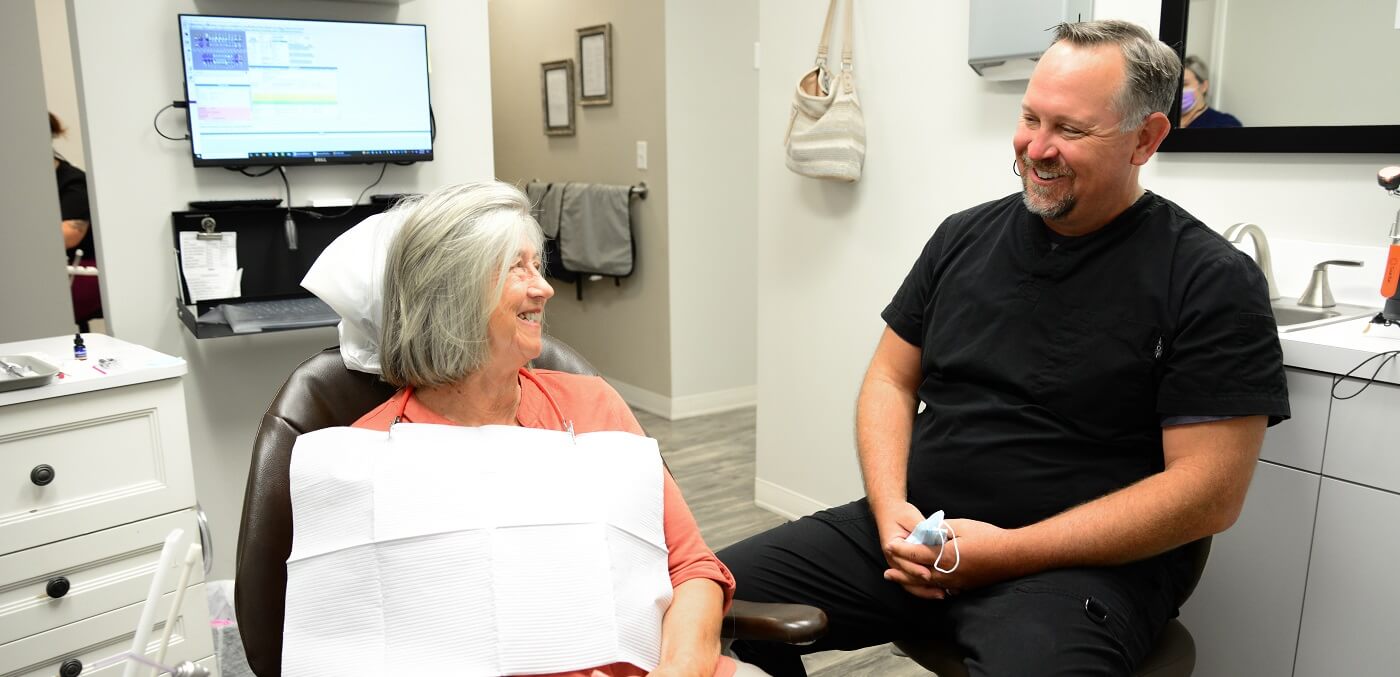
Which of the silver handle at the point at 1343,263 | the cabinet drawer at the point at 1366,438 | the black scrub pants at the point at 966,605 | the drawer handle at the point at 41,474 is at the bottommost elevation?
the black scrub pants at the point at 966,605

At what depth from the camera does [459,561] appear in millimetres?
1229

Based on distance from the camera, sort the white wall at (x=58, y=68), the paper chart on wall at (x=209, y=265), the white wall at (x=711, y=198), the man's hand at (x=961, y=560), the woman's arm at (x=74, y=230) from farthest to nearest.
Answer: the white wall at (x=58, y=68) → the white wall at (x=711, y=198) → the woman's arm at (x=74, y=230) → the paper chart on wall at (x=209, y=265) → the man's hand at (x=961, y=560)

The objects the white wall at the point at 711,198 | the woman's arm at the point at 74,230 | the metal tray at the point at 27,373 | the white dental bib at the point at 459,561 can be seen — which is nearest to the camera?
the white dental bib at the point at 459,561

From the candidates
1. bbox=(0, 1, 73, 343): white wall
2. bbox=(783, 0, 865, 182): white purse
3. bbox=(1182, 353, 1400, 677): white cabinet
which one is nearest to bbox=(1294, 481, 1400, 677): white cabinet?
bbox=(1182, 353, 1400, 677): white cabinet

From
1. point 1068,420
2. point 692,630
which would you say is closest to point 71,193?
point 692,630

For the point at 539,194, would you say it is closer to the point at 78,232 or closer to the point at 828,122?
the point at 78,232

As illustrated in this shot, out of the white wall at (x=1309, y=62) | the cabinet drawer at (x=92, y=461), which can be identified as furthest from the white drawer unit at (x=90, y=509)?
the white wall at (x=1309, y=62)

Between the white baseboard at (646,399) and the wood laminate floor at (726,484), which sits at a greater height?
the white baseboard at (646,399)

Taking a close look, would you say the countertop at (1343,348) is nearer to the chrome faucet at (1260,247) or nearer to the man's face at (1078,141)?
the chrome faucet at (1260,247)

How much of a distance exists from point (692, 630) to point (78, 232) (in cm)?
330

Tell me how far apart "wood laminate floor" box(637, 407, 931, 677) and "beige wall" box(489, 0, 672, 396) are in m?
0.30

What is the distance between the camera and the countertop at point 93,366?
5.76ft

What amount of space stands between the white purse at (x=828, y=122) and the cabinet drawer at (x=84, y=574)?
1806 mm

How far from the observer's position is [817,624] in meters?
1.31
